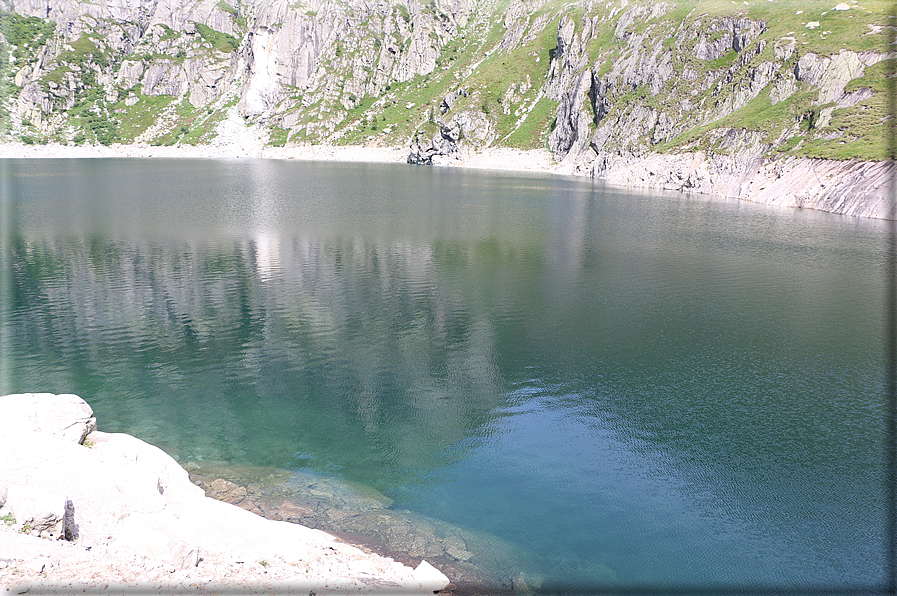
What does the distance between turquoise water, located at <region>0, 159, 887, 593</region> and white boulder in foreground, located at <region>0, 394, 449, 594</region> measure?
474cm

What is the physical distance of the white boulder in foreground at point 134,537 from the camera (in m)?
11.2

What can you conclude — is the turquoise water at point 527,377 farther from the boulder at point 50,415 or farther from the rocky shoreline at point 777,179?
the rocky shoreline at point 777,179

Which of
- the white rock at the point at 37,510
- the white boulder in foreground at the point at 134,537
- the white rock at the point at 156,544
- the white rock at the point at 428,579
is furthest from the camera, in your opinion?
the white rock at the point at 428,579

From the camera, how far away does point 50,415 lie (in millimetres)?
18094

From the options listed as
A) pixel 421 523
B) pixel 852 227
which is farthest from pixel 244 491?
pixel 852 227

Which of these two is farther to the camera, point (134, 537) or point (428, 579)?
point (428, 579)

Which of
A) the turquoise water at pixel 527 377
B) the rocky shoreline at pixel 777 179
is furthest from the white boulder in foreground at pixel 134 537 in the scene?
the rocky shoreline at pixel 777 179

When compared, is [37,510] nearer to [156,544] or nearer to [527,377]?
[156,544]

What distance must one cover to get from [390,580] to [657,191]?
133 m

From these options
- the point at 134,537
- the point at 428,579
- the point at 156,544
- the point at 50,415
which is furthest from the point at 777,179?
the point at 134,537

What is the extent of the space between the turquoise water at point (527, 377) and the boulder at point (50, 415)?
3.92 metres

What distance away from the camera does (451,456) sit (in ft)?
71.6

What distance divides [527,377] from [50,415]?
21.1m

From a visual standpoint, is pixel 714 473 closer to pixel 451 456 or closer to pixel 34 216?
pixel 451 456
